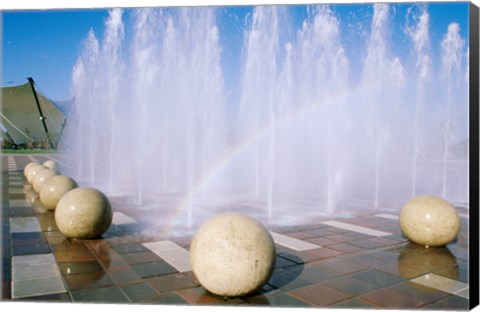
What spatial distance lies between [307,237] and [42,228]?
18.2ft

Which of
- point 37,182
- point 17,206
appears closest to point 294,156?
point 37,182

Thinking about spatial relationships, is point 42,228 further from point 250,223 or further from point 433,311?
point 433,311

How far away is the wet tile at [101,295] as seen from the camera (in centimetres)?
542

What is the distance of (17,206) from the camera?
12.3 m

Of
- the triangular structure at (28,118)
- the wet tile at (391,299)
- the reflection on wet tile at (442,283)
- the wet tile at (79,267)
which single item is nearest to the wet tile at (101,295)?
the wet tile at (79,267)

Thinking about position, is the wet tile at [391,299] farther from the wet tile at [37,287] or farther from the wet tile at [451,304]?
the wet tile at [37,287]

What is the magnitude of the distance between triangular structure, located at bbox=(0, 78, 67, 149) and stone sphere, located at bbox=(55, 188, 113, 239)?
184ft

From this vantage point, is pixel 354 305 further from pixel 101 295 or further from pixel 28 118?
pixel 28 118

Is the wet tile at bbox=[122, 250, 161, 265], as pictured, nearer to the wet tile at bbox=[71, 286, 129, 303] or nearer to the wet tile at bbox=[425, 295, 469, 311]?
the wet tile at bbox=[71, 286, 129, 303]

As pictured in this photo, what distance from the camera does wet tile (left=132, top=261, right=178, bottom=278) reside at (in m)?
6.36

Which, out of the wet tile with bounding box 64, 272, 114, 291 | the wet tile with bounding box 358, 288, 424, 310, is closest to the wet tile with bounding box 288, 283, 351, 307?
the wet tile with bounding box 358, 288, 424, 310

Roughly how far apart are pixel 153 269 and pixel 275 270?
1.82 metres

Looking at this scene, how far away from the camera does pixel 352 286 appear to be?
5953 mm

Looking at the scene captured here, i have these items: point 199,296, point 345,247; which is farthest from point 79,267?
point 345,247
